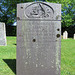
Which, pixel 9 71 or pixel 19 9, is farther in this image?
pixel 9 71

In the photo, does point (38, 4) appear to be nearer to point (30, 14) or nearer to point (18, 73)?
point (30, 14)

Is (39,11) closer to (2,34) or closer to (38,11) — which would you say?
(38,11)

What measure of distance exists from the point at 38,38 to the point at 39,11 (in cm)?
77

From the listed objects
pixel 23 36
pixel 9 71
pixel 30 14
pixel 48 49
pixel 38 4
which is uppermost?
pixel 38 4

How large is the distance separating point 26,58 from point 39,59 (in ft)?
1.24

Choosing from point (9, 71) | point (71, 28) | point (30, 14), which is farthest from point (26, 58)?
point (71, 28)

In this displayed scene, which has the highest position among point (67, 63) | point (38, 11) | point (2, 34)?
point (38, 11)

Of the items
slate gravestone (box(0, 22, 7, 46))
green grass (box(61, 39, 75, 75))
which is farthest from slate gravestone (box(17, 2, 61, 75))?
slate gravestone (box(0, 22, 7, 46))

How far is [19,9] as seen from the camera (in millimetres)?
3609

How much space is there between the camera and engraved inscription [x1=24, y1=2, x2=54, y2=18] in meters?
3.59

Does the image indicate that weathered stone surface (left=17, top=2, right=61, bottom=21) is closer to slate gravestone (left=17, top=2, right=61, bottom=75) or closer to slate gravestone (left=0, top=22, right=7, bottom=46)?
slate gravestone (left=17, top=2, right=61, bottom=75)

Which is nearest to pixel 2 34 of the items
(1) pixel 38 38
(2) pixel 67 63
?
(2) pixel 67 63

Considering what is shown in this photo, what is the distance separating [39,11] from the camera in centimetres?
364

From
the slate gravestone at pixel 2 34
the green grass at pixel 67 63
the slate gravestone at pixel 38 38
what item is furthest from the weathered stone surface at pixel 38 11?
the slate gravestone at pixel 2 34
